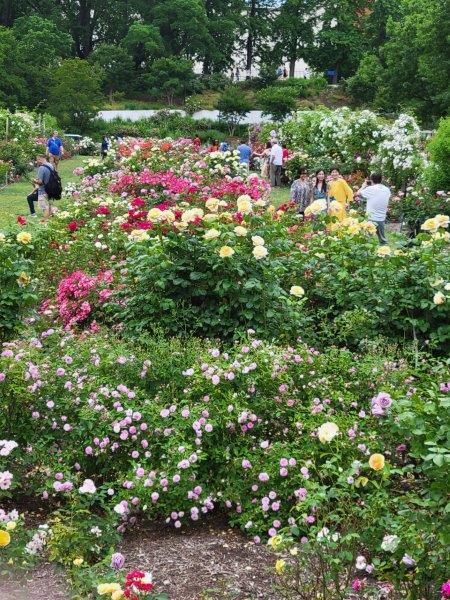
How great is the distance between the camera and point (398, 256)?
571 centimetres

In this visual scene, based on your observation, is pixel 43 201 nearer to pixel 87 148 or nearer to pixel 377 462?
pixel 377 462

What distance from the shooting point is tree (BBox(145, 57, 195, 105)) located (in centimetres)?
5088

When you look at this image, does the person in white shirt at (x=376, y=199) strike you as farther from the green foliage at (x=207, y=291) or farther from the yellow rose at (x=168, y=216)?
the yellow rose at (x=168, y=216)

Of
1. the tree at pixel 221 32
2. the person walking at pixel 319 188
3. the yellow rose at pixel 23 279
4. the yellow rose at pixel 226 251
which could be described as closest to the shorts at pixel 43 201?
the person walking at pixel 319 188

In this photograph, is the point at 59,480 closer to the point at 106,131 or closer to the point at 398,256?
the point at 398,256

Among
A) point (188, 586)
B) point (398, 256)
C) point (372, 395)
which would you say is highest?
point (398, 256)

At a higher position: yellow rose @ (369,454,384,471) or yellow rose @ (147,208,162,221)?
yellow rose @ (147,208,162,221)

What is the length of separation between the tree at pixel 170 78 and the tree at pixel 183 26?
2.90 metres

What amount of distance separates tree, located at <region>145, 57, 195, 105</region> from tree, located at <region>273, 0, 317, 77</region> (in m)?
10.6

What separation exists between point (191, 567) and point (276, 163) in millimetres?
16918

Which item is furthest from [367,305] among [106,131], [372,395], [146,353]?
[106,131]

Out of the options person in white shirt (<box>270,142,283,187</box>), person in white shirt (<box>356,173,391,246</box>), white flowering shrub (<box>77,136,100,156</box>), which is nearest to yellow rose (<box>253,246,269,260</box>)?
person in white shirt (<box>356,173,391,246</box>)

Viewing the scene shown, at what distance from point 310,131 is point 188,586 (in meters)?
19.1

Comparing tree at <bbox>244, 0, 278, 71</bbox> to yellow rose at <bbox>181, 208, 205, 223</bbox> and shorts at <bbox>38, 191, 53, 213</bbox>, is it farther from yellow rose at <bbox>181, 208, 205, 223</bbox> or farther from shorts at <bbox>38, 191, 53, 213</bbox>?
yellow rose at <bbox>181, 208, 205, 223</bbox>
